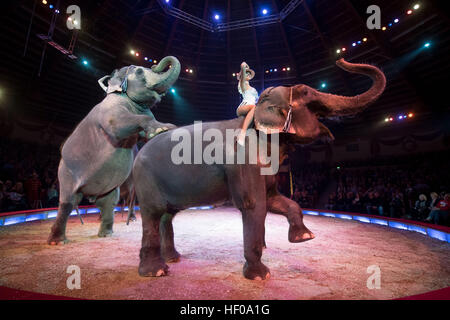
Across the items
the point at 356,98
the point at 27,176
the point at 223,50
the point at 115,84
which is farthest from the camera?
the point at 223,50

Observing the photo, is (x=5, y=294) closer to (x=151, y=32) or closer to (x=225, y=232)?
(x=225, y=232)

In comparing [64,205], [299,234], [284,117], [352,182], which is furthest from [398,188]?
[64,205]

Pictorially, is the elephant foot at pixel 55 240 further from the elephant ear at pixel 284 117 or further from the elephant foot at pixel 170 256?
the elephant ear at pixel 284 117

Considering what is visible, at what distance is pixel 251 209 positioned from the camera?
6.98 feet

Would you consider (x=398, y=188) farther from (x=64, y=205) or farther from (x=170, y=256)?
(x=64, y=205)

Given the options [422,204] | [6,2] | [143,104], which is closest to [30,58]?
[6,2]

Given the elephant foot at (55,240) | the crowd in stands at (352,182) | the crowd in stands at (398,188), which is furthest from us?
the crowd in stands at (352,182)

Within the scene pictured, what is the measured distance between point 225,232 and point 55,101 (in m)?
13.8

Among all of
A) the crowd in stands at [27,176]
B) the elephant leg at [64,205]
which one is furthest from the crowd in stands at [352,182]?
the elephant leg at [64,205]

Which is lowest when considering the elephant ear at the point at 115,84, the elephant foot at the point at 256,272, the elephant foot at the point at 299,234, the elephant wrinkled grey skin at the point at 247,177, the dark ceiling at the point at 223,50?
the elephant foot at the point at 256,272

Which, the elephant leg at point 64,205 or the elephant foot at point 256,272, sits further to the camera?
the elephant leg at point 64,205

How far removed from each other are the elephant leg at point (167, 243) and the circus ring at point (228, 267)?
12 cm

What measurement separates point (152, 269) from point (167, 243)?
0.55 metres

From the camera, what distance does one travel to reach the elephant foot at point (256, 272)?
2.03m
